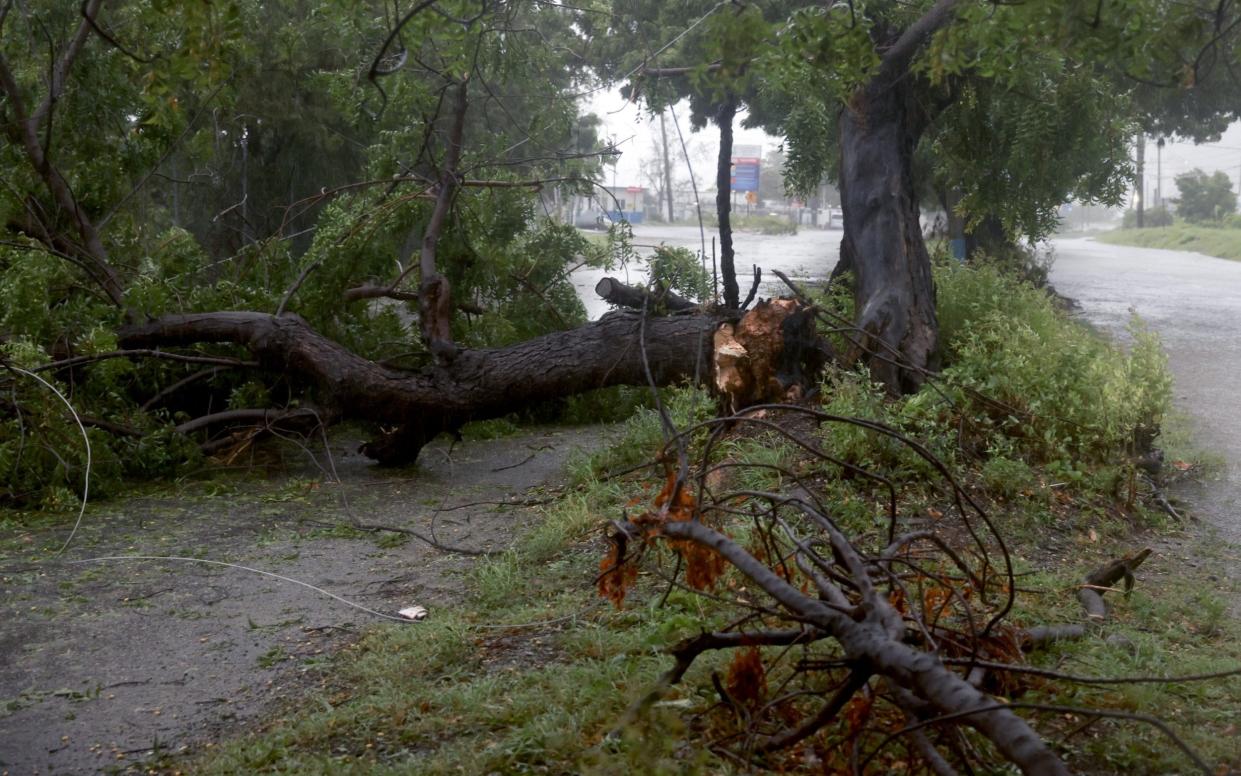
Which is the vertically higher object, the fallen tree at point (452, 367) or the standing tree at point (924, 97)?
the standing tree at point (924, 97)

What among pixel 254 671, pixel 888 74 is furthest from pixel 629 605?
pixel 888 74

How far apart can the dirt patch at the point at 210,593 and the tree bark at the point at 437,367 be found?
417 millimetres

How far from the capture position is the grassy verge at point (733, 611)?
10.9 feet

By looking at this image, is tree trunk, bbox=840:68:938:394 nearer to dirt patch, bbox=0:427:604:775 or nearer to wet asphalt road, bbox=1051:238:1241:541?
wet asphalt road, bbox=1051:238:1241:541

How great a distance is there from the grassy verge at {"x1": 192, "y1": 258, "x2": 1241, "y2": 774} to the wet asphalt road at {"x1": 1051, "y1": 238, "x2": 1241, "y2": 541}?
72 centimetres

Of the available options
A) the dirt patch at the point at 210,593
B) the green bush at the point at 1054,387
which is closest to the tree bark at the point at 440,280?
the dirt patch at the point at 210,593

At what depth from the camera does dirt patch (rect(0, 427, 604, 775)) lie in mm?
3980

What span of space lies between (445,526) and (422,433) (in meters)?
1.69

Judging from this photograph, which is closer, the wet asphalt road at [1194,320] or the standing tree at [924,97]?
the standing tree at [924,97]

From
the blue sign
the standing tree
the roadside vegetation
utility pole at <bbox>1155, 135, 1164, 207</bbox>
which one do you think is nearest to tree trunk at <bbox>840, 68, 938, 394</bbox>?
the standing tree

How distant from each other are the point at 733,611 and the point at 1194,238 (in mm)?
30086

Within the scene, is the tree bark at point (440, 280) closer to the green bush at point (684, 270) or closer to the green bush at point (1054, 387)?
the green bush at point (684, 270)

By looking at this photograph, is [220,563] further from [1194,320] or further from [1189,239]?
[1189,239]

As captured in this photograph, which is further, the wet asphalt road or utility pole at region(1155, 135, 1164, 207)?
utility pole at region(1155, 135, 1164, 207)
